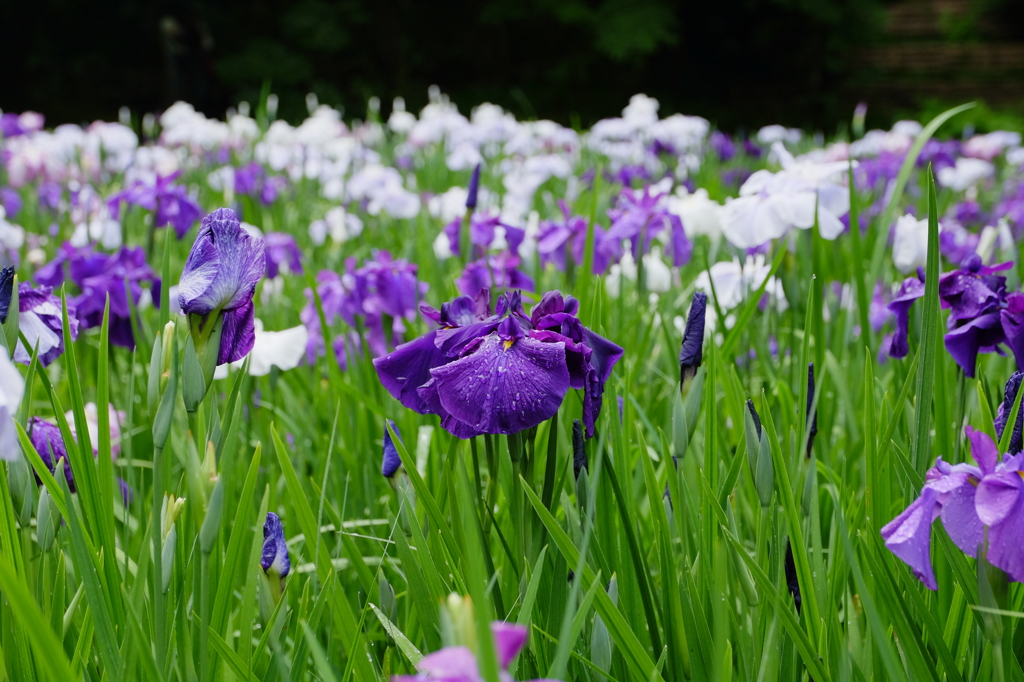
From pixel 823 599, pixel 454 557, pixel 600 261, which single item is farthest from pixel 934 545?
pixel 600 261

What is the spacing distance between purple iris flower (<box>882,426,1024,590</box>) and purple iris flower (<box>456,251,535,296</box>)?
2.85 ft

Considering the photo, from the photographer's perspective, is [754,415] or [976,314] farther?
[976,314]

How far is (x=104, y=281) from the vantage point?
1.33 m

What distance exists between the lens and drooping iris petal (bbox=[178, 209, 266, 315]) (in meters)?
0.62

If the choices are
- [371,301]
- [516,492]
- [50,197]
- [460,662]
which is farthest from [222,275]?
[50,197]

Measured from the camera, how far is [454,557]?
28.1 inches

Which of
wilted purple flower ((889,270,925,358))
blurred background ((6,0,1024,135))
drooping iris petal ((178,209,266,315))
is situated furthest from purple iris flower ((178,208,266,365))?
blurred background ((6,0,1024,135))

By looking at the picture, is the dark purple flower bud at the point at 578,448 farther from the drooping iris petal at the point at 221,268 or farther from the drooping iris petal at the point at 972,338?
the drooping iris petal at the point at 972,338

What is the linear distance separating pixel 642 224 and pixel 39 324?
1.13 meters

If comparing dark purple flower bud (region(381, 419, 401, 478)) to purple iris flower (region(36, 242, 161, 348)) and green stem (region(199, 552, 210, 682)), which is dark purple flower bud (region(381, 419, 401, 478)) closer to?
green stem (region(199, 552, 210, 682))

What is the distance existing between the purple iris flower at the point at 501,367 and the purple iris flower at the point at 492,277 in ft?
2.08

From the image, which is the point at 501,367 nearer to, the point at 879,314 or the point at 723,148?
the point at 879,314

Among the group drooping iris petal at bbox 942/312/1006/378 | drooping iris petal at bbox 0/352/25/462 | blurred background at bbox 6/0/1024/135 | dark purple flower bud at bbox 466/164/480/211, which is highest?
blurred background at bbox 6/0/1024/135

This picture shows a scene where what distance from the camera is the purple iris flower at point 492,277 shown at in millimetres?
1471
